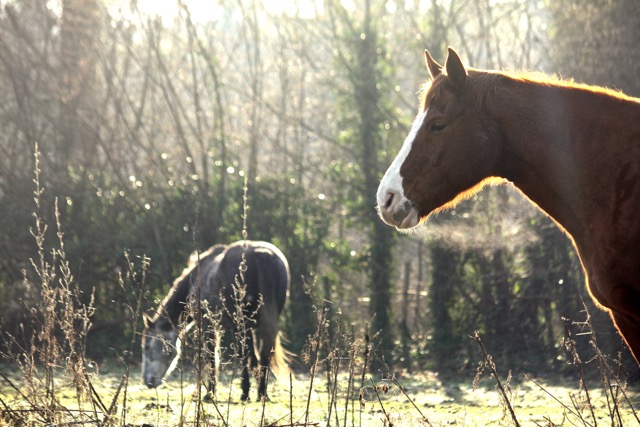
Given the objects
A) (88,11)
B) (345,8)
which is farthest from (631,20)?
(88,11)

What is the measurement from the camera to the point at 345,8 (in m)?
14.7

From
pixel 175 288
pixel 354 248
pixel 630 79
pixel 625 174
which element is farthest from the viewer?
pixel 354 248

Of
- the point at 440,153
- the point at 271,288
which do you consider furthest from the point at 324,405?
the point at 440,153

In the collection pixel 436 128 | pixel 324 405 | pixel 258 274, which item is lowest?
pixel 324 405

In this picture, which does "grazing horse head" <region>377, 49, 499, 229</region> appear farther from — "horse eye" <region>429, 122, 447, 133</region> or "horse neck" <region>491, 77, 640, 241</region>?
"horse neck" <region>491, 77, 640, 241</region>

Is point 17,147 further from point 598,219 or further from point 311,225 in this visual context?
point 598,219

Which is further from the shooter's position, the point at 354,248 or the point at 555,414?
the point at 354,248

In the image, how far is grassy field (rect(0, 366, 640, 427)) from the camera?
192 inches

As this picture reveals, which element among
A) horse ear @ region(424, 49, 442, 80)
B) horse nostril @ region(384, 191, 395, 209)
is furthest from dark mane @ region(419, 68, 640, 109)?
horse nostril @ region(384, 191, 395, 209)

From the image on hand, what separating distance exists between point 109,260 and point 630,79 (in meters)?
8.20

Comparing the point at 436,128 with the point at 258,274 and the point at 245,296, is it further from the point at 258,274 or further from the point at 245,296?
the point at 245,296

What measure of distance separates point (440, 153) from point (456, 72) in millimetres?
411

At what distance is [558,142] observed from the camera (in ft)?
14.1

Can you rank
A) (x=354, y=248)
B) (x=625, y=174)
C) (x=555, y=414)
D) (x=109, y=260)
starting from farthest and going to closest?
(x=354, y=248), (x=109, y=260), (x=555, y=414), (x=625, y=174)
